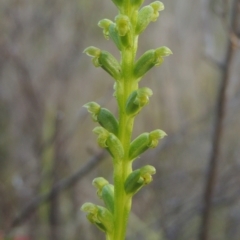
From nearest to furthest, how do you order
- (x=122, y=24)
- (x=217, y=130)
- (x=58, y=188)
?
(x=122, y=24)
(x=217, y=130)
(x=58, y=188)

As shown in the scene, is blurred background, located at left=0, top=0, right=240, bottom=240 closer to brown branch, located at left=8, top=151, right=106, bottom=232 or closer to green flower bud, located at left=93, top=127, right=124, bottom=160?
brown branch, located at left=8, top=151, right=106, bottom=232

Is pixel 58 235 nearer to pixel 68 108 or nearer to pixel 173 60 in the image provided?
pixel 68 108

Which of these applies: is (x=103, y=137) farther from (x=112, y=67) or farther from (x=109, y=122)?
(x=112, y=67)

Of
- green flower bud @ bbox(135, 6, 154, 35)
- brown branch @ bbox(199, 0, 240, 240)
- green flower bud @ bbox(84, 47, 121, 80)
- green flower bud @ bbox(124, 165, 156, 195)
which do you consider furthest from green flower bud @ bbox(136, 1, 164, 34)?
brown branch @ bbox(199, 0, 240, 240)

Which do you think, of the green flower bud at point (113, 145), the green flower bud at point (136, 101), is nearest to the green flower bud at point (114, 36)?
the green flower bud at point (136, 101)

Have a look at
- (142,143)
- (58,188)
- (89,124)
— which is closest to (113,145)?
(142,143)

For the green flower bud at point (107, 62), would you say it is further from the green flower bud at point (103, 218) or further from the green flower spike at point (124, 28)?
the green flower bud at point (103, 218)
